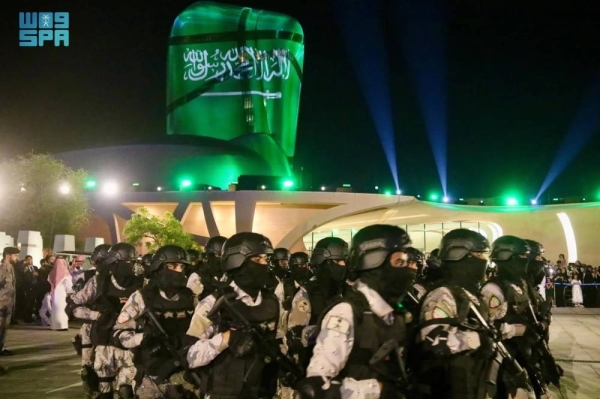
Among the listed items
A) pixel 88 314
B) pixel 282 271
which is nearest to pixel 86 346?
pixel 88 314

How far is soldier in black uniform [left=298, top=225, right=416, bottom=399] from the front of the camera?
3.40 meters

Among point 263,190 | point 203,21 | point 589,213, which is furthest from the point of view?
point 203,21

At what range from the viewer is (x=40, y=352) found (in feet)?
44.0

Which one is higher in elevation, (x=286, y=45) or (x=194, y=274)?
(x=286, y=45)

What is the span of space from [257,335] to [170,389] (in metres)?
2.03

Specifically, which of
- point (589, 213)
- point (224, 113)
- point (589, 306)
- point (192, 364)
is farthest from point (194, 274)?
point (224, 113)

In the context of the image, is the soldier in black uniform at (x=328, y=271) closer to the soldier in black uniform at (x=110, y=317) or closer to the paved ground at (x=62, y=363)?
the soldier in black uniform at (x=110, y=317)

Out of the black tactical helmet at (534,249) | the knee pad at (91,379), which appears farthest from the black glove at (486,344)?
the knee pad at (91,379)

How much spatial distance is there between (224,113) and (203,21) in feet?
30.5

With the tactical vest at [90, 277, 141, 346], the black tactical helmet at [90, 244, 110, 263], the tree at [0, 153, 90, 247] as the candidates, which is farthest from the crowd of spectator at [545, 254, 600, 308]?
the tree at [0, 153, 90, 247]

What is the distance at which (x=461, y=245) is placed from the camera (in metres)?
4.90

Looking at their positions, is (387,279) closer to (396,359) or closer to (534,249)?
(396,359)

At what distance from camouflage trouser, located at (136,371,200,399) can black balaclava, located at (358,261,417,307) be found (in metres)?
2.98

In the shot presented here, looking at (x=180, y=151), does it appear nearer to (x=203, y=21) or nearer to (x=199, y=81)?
(x=199, y=81)
